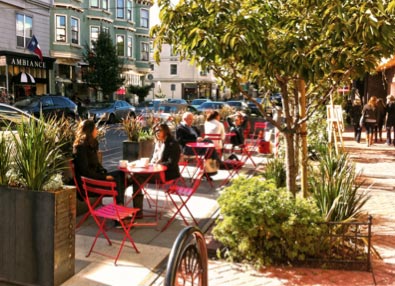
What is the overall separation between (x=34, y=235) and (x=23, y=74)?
974 inches

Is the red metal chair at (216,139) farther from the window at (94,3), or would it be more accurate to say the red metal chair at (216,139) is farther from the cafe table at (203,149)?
the window at (94,3)

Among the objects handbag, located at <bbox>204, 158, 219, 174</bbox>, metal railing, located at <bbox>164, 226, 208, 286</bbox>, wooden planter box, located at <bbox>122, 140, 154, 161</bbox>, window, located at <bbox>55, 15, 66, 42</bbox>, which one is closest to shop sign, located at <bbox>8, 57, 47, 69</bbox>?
window, located at <bbox>55, 15, 66, 42</bbox>

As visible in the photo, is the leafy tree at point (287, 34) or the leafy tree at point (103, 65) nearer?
the leafy tree at point (287, 34)

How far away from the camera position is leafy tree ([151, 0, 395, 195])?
4605 millimetres

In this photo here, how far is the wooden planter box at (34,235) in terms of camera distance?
432 centimetres

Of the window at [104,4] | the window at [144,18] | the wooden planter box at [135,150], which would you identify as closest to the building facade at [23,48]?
the window at [104,4]

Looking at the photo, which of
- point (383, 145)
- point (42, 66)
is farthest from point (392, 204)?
point (42, 66)

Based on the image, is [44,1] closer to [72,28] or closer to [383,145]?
[72,28]

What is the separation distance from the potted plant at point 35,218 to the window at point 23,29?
2499cm

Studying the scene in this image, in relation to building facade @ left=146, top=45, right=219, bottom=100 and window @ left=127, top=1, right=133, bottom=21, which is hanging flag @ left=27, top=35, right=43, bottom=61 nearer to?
window @ left=127, top=1, right=133, bottom=21

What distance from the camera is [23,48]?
90.8 ft

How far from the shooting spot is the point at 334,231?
5.24m

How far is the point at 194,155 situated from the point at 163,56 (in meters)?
65.4

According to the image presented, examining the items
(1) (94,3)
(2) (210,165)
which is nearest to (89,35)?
(1) (94,3)
